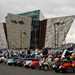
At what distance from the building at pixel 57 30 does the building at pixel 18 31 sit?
7728 mm

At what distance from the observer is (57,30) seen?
112 metres

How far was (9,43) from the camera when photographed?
379 feet

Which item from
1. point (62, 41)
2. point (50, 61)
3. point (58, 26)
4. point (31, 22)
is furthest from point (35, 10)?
point (50, 61)

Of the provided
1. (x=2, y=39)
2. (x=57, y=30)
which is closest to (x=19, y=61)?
(x=57, y=30)

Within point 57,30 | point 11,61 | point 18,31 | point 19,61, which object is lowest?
point 18,31

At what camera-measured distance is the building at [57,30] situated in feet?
355

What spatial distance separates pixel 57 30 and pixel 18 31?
1491 centimetres

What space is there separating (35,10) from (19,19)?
806 centimetres

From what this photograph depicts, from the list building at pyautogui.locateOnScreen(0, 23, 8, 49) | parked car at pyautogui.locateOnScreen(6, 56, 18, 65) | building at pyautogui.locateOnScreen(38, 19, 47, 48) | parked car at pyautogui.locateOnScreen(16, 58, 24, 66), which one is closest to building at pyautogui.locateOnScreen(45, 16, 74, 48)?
building at pyautogui.locateOnScreen(38, 19, 47, 48)

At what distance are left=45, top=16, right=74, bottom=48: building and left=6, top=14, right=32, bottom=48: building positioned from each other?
25.4 ft

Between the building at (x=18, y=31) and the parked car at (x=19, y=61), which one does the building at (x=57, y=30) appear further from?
the parked car at (x=19, y=61)

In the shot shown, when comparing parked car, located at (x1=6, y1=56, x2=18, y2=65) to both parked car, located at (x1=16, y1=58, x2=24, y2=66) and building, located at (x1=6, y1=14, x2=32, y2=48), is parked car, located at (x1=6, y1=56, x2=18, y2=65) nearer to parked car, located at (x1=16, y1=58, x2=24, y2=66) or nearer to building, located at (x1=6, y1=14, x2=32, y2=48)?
parked car, located at (x1=16, y1=58, x2=24, y2=66)

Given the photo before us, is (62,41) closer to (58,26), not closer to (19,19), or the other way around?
(58,26)

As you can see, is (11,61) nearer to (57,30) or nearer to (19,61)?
(19,61)
